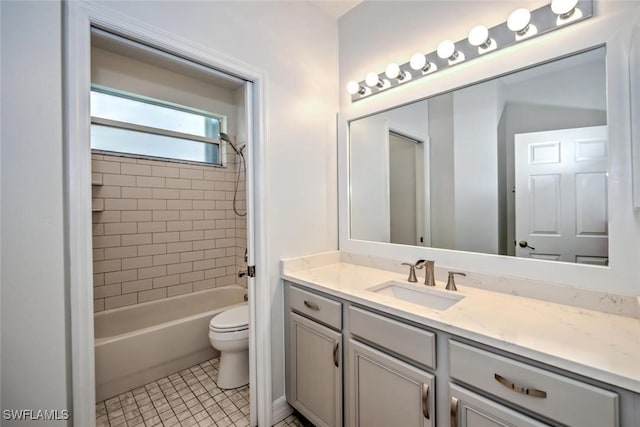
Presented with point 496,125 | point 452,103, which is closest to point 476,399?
point 496,125

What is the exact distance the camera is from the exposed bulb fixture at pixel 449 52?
4.58 ft

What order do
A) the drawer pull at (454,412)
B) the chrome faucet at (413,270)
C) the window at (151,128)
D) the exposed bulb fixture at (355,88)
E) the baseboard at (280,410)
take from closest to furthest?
the drawer pull at (454,412) < the chrome faucet at (413,270) < the baseboard at (280,410) < the exposed bulb fixture at (355,88) < the window at (151,128)

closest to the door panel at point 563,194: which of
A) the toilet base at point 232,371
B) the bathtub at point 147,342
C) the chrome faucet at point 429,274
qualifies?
the chrome faucet at point 429,274

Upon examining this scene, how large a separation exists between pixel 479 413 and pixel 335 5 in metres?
2.39

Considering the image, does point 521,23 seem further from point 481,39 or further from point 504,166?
point 504,166

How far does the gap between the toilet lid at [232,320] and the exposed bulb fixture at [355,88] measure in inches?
71.9

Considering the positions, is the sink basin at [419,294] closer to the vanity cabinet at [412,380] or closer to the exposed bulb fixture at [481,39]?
the vanity cabinet at [412,380]

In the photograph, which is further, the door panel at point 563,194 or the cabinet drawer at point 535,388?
the door panel at point 563,194

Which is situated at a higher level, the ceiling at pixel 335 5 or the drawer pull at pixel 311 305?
the ceiling at pixel 335 5

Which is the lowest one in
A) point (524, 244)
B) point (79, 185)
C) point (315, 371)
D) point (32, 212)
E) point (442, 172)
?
point (315, 371)

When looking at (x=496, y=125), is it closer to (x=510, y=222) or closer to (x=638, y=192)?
(x=510, y=222)

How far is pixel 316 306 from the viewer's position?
1.46 meters

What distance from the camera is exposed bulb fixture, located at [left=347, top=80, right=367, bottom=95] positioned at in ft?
6.04

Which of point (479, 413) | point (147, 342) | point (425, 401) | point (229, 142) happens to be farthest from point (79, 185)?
point (229, 142)
